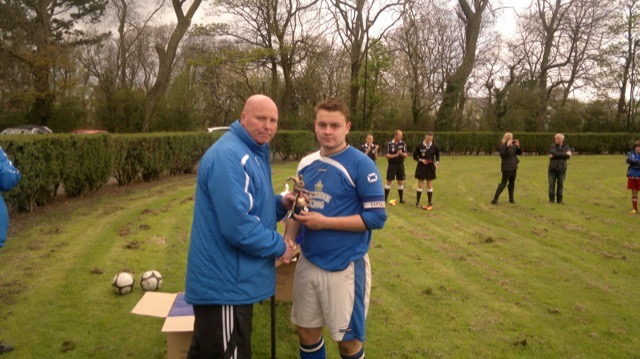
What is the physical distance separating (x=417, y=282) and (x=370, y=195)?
3524mm

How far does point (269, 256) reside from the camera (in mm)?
2467

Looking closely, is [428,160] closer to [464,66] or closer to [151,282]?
[151,282]

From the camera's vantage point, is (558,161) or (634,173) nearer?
(634,173)

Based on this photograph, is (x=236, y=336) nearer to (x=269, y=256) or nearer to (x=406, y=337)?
(x=269, y=256)

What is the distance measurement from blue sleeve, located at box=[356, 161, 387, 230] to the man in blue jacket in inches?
21.9

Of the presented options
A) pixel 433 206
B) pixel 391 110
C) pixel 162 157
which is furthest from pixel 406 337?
pixel 391 110

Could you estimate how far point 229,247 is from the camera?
93.3 inches

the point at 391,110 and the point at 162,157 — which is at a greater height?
the point at 391,110

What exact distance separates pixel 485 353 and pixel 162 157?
42.3 feet

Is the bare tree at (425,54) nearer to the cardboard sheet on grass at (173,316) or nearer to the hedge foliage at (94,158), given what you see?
the hedge foliage at (94,158)

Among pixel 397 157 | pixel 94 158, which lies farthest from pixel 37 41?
pixel 397 157

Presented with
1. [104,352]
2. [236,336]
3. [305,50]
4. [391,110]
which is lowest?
[104,352]

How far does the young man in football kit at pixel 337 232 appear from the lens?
2.76m

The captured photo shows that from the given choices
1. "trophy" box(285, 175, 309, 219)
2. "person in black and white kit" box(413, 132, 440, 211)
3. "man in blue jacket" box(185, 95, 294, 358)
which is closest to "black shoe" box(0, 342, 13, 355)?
"man in blue jacket" box(185, 95, 294, 358)
